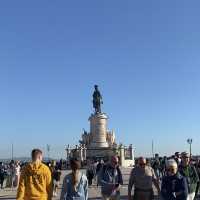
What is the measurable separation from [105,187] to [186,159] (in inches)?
71.0

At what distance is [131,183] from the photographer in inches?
426

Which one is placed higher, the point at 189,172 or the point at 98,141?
the point at 98,141

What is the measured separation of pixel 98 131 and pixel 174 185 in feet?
165

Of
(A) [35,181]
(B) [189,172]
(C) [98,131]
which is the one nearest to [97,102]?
(C) [98,131]

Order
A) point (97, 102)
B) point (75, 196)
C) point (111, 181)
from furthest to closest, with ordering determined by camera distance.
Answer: point (97, 102), point (111, 181), point (75, 196)

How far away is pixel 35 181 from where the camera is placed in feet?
28.0

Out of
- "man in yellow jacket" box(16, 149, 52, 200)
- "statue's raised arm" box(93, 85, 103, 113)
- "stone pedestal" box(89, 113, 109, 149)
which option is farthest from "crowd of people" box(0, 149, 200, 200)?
"statue's raised arm" box(93, 85, 103, 113)

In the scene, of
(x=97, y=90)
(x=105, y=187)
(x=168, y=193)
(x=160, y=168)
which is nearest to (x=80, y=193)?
(x=168, y=193)

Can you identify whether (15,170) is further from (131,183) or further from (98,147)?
(98,147)

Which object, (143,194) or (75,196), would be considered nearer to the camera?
(75,196)

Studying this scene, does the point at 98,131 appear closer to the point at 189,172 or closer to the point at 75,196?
the point at 189,172

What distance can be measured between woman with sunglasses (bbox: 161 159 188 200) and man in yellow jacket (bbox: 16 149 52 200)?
2004 mm

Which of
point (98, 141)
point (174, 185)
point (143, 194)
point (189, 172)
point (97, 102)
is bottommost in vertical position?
point (143, 194)

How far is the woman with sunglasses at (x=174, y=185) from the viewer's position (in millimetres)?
9125
